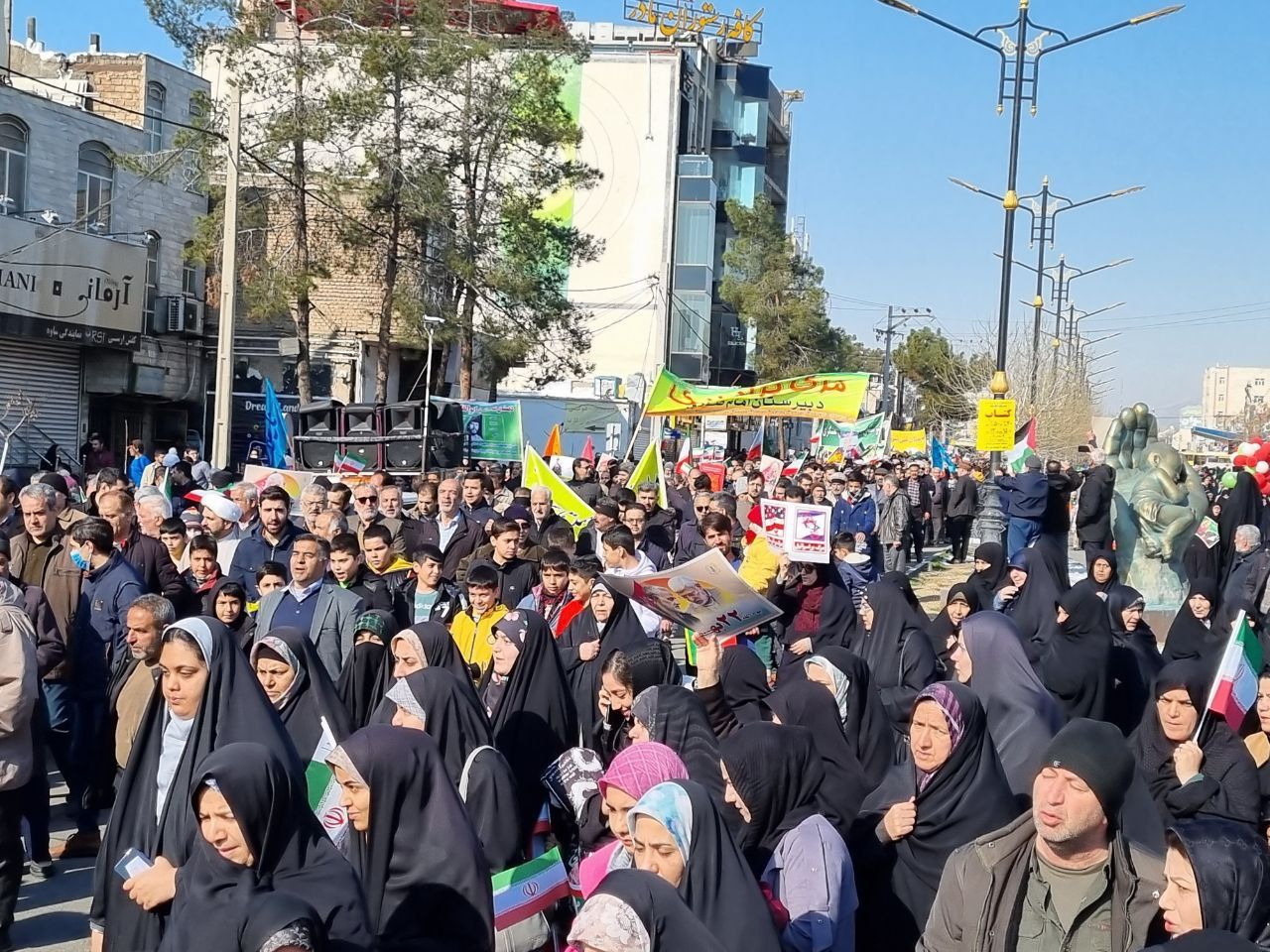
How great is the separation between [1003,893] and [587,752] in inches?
79.6

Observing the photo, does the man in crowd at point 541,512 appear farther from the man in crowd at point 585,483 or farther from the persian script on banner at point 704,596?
the persian script on banner at point 704,596

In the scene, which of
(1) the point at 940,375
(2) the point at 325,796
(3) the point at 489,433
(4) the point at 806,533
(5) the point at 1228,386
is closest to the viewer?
(2) the point at 325,796

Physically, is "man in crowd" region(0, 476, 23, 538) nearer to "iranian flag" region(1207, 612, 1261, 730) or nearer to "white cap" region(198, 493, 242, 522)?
"white cap" region(198, 493, 242, 522)

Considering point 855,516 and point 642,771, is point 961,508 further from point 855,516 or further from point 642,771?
point 642,771

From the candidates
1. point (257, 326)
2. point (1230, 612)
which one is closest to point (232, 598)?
point (1230, 612)

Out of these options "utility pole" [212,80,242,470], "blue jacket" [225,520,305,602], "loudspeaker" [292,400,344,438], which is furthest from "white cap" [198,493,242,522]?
"loudspeaker" [292,400,344,438]

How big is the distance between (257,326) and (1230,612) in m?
27.5

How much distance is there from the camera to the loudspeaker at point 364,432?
1964 cm

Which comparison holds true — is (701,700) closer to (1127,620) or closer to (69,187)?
(1127,620)

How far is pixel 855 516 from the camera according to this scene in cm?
1594

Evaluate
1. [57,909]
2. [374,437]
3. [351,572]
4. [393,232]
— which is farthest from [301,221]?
[57,909]

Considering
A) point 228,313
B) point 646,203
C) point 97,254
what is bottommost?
point 228,313

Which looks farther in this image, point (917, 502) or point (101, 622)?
point (917, 502)

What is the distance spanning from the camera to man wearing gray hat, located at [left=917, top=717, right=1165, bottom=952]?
10.8 feet
